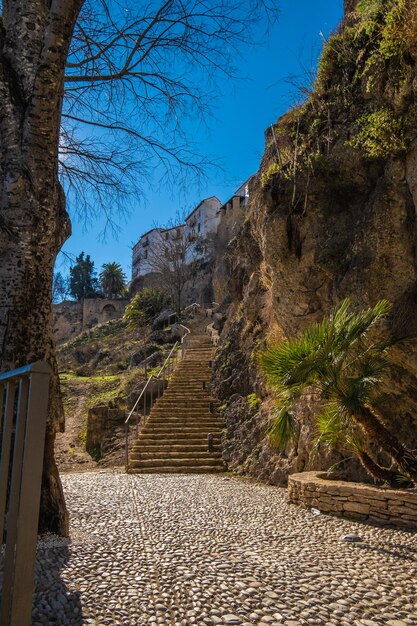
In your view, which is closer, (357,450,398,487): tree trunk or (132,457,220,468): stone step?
(357,450,398,487): tree trunk

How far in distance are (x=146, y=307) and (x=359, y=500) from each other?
32.3 metres

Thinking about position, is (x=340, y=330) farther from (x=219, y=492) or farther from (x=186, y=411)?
(x=186, y=411)

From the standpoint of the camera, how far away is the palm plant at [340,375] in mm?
6242

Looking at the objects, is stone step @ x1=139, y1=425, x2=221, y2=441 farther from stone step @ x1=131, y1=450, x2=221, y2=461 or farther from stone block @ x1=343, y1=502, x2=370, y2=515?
stone block @ x1=343, y1=502, x2=370, y2=515

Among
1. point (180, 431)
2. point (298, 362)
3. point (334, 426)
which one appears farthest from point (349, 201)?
point (180, 431)

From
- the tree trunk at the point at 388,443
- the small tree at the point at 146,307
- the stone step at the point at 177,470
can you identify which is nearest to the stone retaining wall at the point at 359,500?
the tree trunk at the point at 388,443

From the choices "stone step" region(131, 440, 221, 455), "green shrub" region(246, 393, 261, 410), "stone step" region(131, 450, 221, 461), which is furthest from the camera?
"green shrub" region(246, 393, 261, 410)

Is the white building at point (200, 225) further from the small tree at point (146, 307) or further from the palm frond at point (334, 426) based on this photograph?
the palm frond at point (334, 426)

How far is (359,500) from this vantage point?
6.32m

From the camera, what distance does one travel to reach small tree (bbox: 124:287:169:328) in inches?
1439

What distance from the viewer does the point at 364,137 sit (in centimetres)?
818

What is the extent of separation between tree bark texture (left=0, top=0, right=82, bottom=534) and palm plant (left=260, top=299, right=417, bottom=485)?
10.4ft

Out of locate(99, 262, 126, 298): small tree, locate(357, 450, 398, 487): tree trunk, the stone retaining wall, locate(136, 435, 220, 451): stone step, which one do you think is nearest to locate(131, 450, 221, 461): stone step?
locate(136, 435, 220, 451): stone step

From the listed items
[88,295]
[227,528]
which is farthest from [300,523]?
[88,295]
